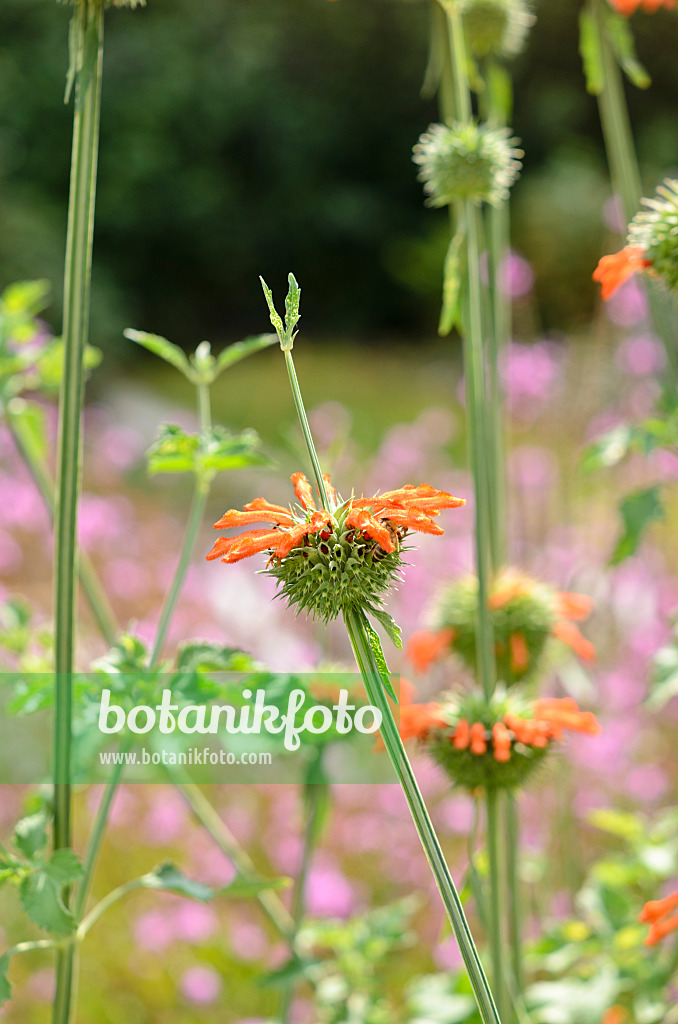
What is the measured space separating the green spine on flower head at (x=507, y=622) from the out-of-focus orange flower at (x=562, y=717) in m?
0.18

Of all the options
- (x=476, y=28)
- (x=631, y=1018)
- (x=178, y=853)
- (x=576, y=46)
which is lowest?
(x=631, y=1018)

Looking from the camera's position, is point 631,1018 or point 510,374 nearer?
point 631,1018

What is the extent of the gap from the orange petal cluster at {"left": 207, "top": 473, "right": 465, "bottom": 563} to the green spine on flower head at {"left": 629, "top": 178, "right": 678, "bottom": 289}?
1.35 feet

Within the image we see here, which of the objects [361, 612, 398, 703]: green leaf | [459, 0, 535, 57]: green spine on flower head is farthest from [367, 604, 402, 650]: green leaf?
[459, 0, 535, 57]: green spine on flower head

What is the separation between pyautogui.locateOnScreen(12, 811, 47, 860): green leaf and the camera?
0.77 meters

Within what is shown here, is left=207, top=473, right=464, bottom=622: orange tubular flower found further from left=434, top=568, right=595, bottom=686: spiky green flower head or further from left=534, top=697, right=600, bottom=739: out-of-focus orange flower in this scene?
left=434, top=568, right=595, bottom=686: spiky green flower head

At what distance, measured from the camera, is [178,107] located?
32.4ft

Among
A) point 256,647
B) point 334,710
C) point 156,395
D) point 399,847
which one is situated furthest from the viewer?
point 156,395

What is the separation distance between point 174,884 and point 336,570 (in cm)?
38

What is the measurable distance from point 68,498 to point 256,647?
1984 mm

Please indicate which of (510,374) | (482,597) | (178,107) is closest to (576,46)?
(178,107)

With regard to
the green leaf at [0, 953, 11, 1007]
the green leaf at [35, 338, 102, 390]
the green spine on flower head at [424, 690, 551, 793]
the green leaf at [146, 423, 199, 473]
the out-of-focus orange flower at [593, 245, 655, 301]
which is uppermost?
the green leaf at [35, 338, 102, 390]

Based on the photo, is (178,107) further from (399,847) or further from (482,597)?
(482,597)

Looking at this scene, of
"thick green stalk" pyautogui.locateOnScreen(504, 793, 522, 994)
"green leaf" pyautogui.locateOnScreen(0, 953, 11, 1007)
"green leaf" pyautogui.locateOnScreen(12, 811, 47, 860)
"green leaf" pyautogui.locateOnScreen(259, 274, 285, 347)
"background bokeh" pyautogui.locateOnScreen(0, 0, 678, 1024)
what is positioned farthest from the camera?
"background bokeh" pyautogui.locateOnScreen(0, 0, 678, 1024)
